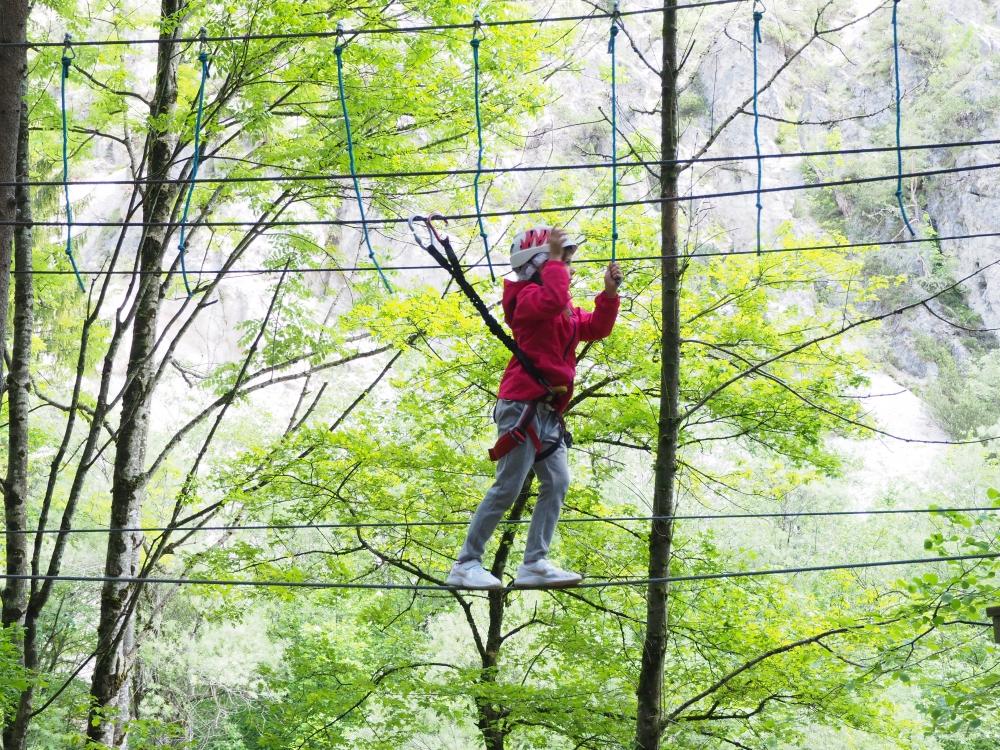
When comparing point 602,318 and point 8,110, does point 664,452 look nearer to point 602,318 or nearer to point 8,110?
point 602,318

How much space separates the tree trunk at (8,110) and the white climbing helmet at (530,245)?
6.53 feet

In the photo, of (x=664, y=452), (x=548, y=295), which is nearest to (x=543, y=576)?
(x=548, y=295)

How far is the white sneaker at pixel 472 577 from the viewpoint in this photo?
3.26 m

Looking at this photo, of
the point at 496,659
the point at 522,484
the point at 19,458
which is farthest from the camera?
the point at 496,659

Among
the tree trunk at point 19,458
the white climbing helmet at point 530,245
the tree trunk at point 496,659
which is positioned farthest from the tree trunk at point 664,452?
the tree trunk at point 19,458

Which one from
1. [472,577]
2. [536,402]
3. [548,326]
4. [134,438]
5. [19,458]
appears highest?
[134,438]

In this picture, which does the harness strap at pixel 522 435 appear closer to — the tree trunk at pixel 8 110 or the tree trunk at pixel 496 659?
the tree trunk at pixel 8 110

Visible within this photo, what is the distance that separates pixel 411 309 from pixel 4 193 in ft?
10.7

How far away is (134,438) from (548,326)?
4.65 metres

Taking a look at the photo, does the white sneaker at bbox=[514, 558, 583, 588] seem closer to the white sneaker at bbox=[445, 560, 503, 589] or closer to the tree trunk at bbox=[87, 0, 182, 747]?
the white sneaker at bbox=[445, 560, 503, 589]

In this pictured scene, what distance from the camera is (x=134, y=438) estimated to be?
6902 millimetres

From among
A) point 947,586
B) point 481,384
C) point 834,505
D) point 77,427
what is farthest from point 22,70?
point 834,505

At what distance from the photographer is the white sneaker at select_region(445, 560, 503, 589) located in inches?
128

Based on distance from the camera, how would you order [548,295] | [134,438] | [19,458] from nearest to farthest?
[548,295]
[19,458]
[134,438]
